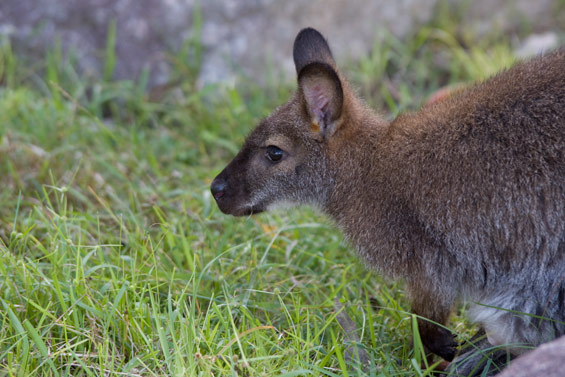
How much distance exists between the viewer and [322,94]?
3.82 meters

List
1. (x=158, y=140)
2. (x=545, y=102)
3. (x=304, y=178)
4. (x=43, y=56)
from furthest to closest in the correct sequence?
(x=43, y=56) < (x=158, y=140) < (x=304, y=178) < (x=545, y=102)

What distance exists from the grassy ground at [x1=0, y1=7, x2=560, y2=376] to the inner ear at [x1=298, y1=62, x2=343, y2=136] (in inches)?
31.2

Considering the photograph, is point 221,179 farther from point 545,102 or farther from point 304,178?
point 545,102

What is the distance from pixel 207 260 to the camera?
13.9ft

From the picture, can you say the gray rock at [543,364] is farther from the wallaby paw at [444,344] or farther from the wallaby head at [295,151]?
the wallaby head at [295,151]

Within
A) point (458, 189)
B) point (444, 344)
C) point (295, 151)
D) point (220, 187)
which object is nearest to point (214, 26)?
point (220, 187)

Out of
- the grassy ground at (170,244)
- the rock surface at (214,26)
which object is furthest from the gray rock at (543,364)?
the rock surface at (214,26)

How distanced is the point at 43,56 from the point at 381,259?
4.09 metres

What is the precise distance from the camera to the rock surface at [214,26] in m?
6.39

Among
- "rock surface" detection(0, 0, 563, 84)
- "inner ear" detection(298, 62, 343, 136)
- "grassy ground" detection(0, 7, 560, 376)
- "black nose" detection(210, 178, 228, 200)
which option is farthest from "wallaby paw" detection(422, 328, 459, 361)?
"rock surface" detection(0, 0, 563, 84)

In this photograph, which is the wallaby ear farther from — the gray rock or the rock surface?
the rock surface

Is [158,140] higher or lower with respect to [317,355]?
higher

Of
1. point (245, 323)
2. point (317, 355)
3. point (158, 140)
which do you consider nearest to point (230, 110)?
point (158, 140)

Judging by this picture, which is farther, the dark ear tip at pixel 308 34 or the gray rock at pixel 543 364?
the dark ear tip at pixel 308 34
